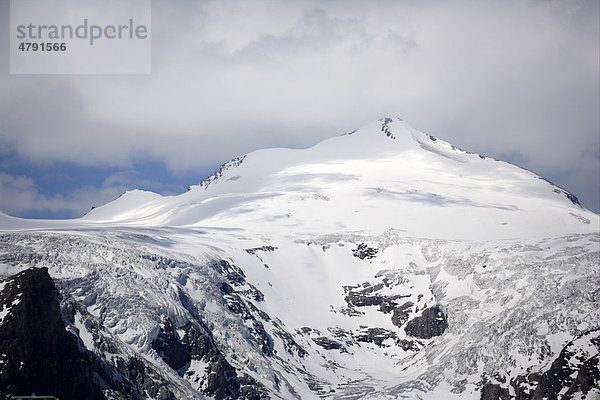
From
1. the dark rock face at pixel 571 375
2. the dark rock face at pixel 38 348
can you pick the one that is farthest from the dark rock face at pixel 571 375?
the dark rock face at pixel 38 348

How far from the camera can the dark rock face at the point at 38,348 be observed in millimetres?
143875

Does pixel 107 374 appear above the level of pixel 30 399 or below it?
below

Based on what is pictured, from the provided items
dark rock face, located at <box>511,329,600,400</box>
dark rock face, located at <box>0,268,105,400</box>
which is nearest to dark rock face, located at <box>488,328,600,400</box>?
dark rock face, located at <box>511,329,600,400</box>

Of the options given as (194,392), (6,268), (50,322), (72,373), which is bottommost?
(194,392)

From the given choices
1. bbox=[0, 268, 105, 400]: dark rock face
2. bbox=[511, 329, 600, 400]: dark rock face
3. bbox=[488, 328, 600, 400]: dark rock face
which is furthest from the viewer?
bbox=[511, 329, 600, 400]: dark rock face

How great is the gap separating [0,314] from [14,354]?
1121 cm

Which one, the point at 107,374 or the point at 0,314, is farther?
the point at 107,374

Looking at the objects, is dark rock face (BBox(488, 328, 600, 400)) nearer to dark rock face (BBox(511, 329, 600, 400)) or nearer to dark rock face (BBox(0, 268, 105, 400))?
dark rock face (BBox(511, 329, 600, 400))

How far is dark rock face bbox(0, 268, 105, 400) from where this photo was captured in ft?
472

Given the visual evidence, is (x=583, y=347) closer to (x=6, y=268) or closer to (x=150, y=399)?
(x=150, y=399)

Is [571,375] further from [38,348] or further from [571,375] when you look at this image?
[38,348]

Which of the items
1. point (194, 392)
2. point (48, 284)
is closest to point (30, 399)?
point (48, 284)

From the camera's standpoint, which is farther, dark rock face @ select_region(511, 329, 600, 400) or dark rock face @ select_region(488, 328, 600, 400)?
dark rock face @ select_region(511, 329, 600, 400)

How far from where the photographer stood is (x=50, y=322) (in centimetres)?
15612
